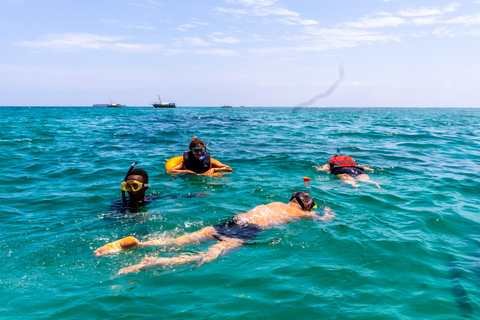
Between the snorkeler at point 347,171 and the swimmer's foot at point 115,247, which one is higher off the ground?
the snorkeler at point 347,171

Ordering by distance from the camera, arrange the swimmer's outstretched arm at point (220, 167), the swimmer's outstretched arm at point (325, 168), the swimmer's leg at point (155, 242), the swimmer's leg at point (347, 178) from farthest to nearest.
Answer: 1. the swimmer's outstretched arm at point (325, 168)
2. the swimmer's outstretched arm at point (220, 167)
3. the swimmer's leg at point (347, 178)
4. the swimmer's leg at point (155, 242)

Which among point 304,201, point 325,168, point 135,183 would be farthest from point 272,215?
point 325,168

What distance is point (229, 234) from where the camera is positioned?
215 inches

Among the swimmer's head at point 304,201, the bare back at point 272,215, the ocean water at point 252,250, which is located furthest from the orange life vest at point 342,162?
the bare back at point 272,215

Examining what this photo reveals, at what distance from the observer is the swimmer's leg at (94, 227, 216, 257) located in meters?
4.75

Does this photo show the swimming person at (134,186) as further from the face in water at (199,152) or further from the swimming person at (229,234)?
the face in water at (199,152)

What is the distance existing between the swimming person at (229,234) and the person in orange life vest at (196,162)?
4.13 metres

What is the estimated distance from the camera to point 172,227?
6.15 m

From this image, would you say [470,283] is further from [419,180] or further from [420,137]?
[420,137]

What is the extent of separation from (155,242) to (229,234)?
1.24 m

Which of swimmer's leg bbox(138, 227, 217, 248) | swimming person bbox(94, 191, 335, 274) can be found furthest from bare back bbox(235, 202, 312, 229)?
swimmer's leg bbox(138, 227, 217, 248)

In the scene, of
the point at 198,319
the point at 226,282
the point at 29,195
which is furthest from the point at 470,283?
the point at 29,195

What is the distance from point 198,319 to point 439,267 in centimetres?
359

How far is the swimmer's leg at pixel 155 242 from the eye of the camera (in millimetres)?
4746
